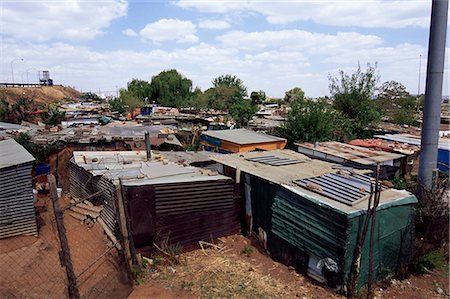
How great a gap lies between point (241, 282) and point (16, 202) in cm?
587

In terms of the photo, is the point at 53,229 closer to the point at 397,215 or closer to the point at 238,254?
the point at 238,254

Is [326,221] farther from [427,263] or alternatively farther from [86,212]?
[86,212]

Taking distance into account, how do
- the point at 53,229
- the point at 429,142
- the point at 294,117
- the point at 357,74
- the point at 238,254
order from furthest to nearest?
1. the point at 357,74
2. the point at 294,117
3. the point at 53,229
4. the point at 429,142
5. the point at 238,254

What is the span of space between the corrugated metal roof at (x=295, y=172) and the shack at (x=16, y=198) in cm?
486

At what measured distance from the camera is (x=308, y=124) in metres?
15.9

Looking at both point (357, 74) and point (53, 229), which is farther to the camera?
point (357, 74)

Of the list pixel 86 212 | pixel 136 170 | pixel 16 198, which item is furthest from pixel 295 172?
pixel 16 198

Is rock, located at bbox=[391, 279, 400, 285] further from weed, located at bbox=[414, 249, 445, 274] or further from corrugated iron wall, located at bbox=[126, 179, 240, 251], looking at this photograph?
corrugated iron wall, located at bbox=[126, 179, 240, 251]

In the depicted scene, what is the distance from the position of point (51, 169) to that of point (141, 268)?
29.6 ft

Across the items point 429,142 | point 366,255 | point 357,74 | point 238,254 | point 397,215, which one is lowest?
point 238,254

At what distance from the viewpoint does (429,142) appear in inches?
318

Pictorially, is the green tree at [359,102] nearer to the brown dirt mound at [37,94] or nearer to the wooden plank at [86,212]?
the wooden plank at [86,212]

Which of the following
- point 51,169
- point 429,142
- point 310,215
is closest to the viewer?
point 310,215

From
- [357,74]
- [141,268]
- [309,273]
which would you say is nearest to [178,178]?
[141,268]
